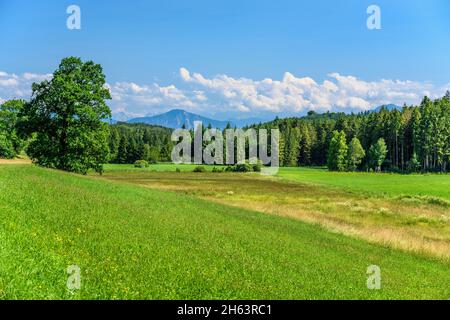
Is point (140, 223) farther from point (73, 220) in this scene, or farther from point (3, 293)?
point (3, 293)

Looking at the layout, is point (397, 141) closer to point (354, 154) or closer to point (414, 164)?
point (414, 164)

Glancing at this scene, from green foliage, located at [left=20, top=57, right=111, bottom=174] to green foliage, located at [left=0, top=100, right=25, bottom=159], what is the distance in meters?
38.1

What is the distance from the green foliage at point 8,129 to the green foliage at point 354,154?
10086 centimetres

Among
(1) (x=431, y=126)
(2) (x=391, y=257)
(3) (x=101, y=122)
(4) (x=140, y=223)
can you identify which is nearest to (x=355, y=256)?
(2) (x=391, y=257)

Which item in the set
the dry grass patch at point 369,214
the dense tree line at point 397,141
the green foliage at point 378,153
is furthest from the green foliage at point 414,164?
the dry grass patch at point 369,214

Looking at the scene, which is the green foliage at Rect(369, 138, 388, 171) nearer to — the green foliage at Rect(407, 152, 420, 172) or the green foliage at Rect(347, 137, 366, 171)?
the green foliage at Rect(347, 137, 366, 171)

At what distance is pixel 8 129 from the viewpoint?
84.9 m

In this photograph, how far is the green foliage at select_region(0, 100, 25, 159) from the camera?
82062 mm

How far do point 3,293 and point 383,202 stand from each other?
53395 mm

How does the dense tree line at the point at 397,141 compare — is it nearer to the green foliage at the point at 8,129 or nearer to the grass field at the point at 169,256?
the green foliage at the point at 8,129

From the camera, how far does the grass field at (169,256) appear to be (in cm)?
1292

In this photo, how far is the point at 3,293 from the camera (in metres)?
10.4

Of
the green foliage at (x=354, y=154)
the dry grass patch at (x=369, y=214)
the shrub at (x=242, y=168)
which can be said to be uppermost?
the green foliage at (x=354, y=154)

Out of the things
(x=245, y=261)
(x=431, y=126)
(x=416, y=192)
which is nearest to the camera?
(x=245, y=261)
